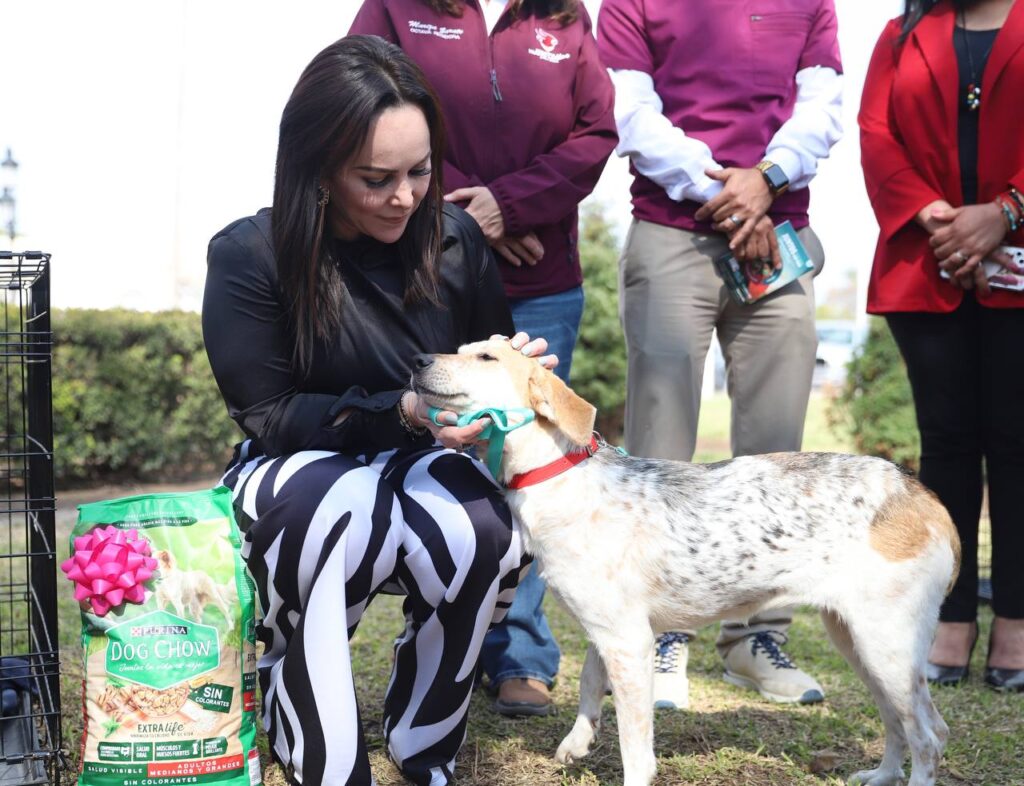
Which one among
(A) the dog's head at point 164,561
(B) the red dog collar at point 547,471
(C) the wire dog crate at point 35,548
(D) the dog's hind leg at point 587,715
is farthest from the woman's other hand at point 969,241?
(C) the wire dog crate at point 35,548

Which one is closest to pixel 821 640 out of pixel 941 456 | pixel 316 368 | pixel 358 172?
pixel 941 456

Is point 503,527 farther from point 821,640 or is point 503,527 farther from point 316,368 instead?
point 821,640

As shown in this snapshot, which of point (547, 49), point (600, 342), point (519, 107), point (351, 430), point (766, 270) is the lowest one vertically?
point (600, 342)

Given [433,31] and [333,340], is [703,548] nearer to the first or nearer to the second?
[333,340]

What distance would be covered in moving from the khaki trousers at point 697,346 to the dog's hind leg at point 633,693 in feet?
3.90

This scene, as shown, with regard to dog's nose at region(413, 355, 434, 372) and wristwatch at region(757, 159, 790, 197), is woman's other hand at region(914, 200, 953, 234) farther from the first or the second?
dog's nose at region(413, 355, 434, 372)

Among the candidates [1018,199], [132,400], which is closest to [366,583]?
[1018,199]

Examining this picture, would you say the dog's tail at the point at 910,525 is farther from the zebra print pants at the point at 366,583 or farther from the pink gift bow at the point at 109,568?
the pink gift bow at the point at 109,568

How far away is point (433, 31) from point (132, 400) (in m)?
6.62

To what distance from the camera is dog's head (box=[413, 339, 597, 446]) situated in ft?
9.05

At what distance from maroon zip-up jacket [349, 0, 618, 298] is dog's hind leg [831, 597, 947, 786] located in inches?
66.3

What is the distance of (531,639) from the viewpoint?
12.3 feet

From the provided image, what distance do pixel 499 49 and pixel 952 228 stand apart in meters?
1.79

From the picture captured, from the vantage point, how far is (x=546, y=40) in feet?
11.9
